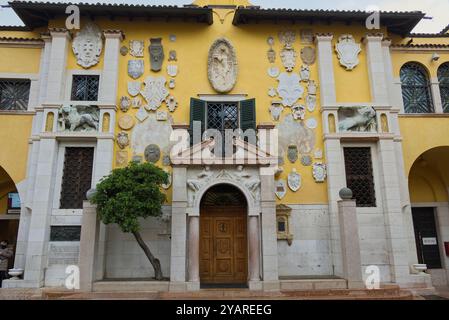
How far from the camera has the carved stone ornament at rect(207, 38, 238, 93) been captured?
1277 cm

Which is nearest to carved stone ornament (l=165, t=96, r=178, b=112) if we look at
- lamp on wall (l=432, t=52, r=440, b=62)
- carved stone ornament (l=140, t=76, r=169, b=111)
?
carved stone ornament (l=140, t=76, r=169, b=111)

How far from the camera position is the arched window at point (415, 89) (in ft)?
44.7

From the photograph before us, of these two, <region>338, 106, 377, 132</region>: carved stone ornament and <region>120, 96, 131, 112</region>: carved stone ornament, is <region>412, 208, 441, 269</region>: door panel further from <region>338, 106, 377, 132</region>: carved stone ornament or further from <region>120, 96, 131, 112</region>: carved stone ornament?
<region>120, 96, 131, 112</region>: carved stone ornament

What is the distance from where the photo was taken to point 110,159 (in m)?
11.8

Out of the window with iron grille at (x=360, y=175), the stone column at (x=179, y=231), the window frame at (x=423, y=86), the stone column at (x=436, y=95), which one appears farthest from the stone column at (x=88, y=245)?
the stone column at (x=436, y=95)

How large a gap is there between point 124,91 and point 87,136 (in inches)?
85.4

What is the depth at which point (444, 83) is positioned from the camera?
1389 centimetres

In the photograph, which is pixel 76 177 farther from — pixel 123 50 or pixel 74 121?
pixel 123 50

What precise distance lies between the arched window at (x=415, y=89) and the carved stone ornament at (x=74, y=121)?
475 inches

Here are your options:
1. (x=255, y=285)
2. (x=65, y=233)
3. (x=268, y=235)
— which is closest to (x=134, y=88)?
(x=65, y=233)

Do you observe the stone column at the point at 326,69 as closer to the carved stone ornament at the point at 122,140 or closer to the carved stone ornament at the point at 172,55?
the carved stone ornament at the point at 172,55

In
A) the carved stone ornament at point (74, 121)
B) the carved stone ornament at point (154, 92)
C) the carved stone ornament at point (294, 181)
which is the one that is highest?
the carved stone ornament at point (154, 92)

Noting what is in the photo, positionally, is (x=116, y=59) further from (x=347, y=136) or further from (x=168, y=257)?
(x=347, y=136)

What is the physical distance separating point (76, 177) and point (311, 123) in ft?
28.4
